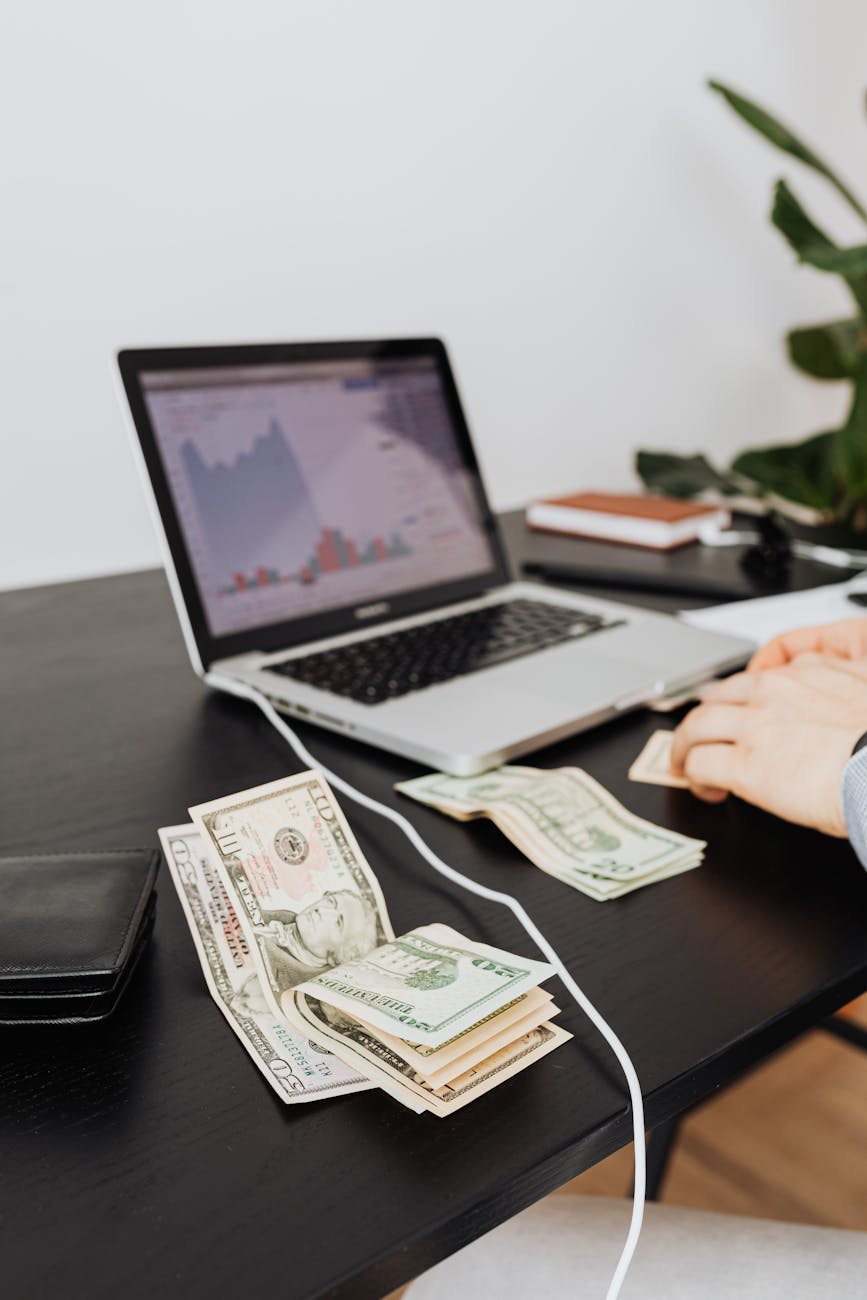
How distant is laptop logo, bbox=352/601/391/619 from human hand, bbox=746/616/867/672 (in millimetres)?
368

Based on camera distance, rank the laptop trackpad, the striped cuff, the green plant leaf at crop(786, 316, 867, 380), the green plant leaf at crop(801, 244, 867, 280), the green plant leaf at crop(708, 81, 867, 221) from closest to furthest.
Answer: the striped cuff, the laptop trackpad, the green plant leaf at crop(801, 244, 867, 280), the green plant leaf at crop(708, 81, 867, 221), the green plant leaf at crop(786, 316, 867, 380)

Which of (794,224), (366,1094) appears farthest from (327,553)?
(794,224)

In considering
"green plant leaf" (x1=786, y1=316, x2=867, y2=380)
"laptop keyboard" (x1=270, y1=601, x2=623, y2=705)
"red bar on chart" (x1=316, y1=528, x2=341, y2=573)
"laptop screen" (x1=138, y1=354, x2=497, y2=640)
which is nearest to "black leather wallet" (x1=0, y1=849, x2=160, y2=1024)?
"laptop keyboard" (x1=270, y1=601, x2=623, y2=705)

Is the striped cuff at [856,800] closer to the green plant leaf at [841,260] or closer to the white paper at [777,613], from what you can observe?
the white paper at [777,613]

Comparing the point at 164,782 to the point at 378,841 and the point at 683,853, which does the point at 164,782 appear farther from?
the point at 683,853

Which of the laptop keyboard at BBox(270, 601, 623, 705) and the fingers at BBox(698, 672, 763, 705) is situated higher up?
the laptop keyboard at BBox(270, 601, 623, 705)

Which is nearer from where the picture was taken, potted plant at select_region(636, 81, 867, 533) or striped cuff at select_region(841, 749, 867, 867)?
striped cuff at select_region(841, 749, 867, 867)

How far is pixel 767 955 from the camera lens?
0.57 m

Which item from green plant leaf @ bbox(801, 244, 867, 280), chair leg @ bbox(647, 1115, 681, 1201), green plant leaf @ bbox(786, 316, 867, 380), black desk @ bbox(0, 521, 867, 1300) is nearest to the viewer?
black desk @ bbox(0, 521, 867, 1300)

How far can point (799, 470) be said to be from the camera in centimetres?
189

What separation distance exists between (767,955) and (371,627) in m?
0.59

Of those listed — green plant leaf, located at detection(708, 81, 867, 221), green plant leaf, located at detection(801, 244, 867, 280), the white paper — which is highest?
green plant leaf, located at detection(708, 81, 867, 221)

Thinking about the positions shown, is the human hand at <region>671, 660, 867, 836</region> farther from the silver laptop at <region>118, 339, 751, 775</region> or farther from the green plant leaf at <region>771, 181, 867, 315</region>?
the green plant leaf at <region>771, 181, 867, 315</region>

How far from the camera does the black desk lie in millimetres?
407
